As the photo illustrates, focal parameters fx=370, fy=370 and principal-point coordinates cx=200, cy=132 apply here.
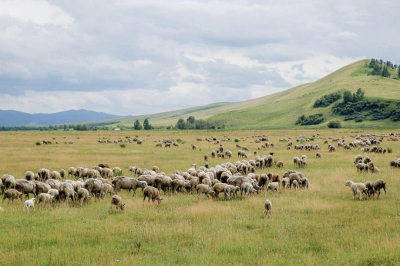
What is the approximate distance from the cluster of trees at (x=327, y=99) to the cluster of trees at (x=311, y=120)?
1695 cm

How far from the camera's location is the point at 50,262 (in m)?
9.63

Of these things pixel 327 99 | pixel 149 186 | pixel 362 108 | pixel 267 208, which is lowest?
pixel 267 208

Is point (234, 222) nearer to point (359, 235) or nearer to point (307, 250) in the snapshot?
point (307, 250)

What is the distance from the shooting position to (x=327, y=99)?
168 m

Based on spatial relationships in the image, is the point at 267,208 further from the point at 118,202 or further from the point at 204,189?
the point at 118,202

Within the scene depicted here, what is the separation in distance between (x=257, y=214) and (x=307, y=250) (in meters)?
4.07

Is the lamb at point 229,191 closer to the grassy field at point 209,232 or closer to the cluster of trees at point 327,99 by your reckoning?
the grassy field at point 209,232

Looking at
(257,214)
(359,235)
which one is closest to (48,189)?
(257,214)

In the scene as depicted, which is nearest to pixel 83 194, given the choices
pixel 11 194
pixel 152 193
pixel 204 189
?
pixel 152 193

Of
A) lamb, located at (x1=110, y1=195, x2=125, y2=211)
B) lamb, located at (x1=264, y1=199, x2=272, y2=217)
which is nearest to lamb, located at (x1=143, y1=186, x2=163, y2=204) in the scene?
lamb, located at (x1=110, y1=195, x2=125, y2=211)

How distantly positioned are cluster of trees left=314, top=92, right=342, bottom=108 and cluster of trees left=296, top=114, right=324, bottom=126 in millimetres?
16949

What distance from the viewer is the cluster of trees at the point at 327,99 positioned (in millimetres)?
165500

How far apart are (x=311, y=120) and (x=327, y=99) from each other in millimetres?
26778

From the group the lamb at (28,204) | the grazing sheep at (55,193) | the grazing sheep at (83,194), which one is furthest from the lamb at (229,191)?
the lamb at (28,204)
